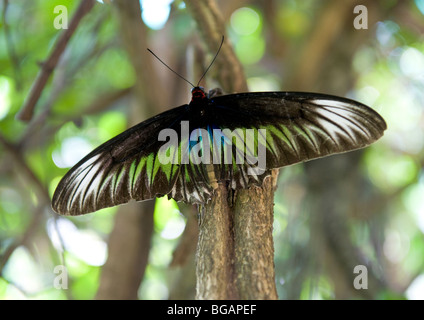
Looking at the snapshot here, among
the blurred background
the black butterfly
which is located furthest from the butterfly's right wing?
the blurred background

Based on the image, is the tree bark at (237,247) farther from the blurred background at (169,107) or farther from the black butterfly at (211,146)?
the blurred background at (169,107)

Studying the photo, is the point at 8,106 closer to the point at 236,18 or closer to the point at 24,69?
the point at 24,69

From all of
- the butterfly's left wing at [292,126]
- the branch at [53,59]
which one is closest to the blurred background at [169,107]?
the branch at [53,59]

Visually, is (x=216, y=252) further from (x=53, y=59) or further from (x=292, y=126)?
(x=53, y=59)

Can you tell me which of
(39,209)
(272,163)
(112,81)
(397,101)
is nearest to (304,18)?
(397,101)

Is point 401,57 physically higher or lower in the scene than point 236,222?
higher

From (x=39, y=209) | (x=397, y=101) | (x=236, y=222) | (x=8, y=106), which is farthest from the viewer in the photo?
(x=397, y=101)

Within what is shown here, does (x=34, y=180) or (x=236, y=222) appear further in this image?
(x=34, y=180)

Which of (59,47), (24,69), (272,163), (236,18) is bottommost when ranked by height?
(272,163)
